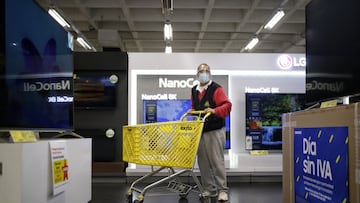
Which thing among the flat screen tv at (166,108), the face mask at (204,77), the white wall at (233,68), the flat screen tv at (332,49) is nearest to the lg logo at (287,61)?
the white wall at (233,68)

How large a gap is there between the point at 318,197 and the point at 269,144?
5255mm

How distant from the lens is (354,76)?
1.80m

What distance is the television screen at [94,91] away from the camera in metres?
6.70

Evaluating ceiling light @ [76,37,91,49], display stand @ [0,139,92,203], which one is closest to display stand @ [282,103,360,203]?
display stand @ [0,139,92,203]

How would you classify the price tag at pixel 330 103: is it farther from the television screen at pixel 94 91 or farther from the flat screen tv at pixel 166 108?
the television screen at pixel 94 91

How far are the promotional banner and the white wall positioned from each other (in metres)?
4.44

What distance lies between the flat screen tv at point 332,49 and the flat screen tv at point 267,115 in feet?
14.6

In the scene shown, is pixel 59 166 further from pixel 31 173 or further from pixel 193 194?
pixel 193 194

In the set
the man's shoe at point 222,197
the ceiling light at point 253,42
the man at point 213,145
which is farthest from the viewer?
the ceiling light at point 253,42

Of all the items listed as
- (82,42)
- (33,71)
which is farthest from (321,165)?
(82,42)

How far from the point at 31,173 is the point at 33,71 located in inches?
27.3

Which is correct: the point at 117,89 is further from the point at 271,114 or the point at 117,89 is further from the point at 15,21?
the point at 15,21

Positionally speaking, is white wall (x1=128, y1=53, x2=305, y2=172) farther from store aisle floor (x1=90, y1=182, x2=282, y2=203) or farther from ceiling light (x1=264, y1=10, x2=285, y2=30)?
ceiling light (x1=264, y1=10, x2=285, y2=30)

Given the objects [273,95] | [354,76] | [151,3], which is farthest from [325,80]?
[151,3]
